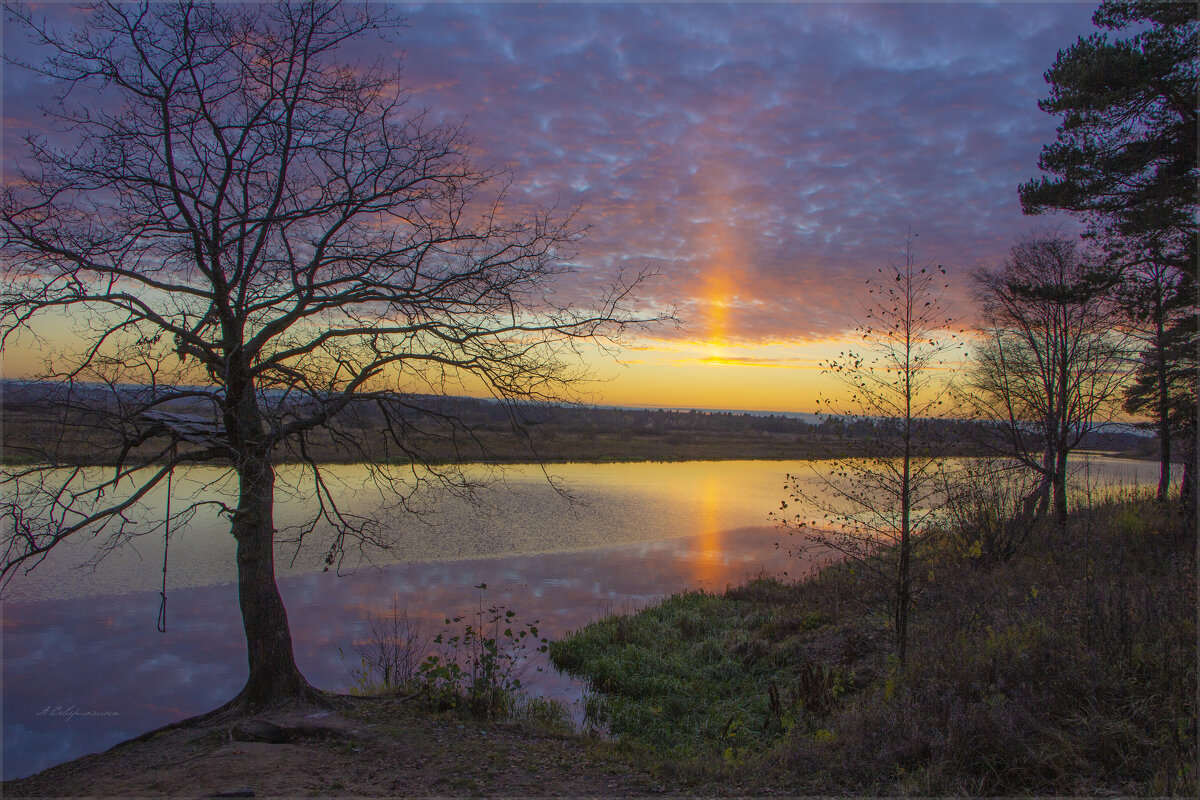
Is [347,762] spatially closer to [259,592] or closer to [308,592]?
[259,592]

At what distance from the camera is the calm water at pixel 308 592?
9.87 metres

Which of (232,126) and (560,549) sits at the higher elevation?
(232,126)

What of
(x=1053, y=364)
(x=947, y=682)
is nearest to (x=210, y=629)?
(x=947, y=682)

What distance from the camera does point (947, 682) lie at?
7.12 metres

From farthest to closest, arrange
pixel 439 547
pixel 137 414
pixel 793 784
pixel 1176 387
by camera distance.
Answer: pixel 439 547, pixel 1176 387, pixel 137 414, pixel 793 784

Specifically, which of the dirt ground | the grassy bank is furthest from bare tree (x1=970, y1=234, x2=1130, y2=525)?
the dirt ground

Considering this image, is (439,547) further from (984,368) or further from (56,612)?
(984,368)

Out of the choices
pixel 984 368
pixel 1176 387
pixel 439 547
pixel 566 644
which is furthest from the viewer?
pixel 439 547

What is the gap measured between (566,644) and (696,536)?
13.0 meters

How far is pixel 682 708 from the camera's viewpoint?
388 inches

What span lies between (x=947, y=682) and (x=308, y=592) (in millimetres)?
13812

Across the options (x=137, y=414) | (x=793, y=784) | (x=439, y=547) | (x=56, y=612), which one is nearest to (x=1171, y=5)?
(x=793, y=784)

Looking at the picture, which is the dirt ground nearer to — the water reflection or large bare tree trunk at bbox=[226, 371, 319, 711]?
large bare tree trunk at bbox=[226, 371, 319, 711]

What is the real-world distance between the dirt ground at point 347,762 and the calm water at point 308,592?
250cm
